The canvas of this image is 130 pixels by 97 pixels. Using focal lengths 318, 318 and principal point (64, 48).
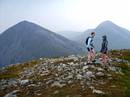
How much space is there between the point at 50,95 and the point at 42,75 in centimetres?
830

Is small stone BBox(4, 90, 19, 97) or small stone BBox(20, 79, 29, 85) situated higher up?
small stone BBox(20, 79, 29, 85)

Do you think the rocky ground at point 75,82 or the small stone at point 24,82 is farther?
the small stone at point 24,82

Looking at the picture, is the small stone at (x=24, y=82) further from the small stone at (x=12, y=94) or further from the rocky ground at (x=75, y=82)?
the small stone at (x=12, y=94)

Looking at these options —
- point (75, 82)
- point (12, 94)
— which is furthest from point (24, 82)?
point (75, 82)

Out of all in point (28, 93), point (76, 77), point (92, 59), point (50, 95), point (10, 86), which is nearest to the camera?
point (50, 95)

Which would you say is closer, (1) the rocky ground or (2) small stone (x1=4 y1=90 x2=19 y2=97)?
(1) the rocky ground

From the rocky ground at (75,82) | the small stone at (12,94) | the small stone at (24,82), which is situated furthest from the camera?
the small stone at (24,82)

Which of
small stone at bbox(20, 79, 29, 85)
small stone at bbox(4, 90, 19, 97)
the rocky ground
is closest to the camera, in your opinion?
the rocky ground

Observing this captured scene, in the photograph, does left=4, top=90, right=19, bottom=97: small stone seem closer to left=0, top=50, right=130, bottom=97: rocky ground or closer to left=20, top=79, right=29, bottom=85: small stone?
left=0, top=50, right=130, bottom=97: rocky ground

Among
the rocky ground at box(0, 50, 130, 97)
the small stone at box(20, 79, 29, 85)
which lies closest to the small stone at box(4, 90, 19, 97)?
Result: the rocky ground at box(0, 50, 130, 97)

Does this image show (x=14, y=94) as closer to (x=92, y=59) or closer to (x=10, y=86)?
(x=10, y=86)

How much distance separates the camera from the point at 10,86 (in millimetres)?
32875

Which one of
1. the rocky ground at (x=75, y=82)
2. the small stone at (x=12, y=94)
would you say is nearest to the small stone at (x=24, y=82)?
the rocky ground at (x=75, y=82)

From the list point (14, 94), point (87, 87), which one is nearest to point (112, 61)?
point (87, 87)
